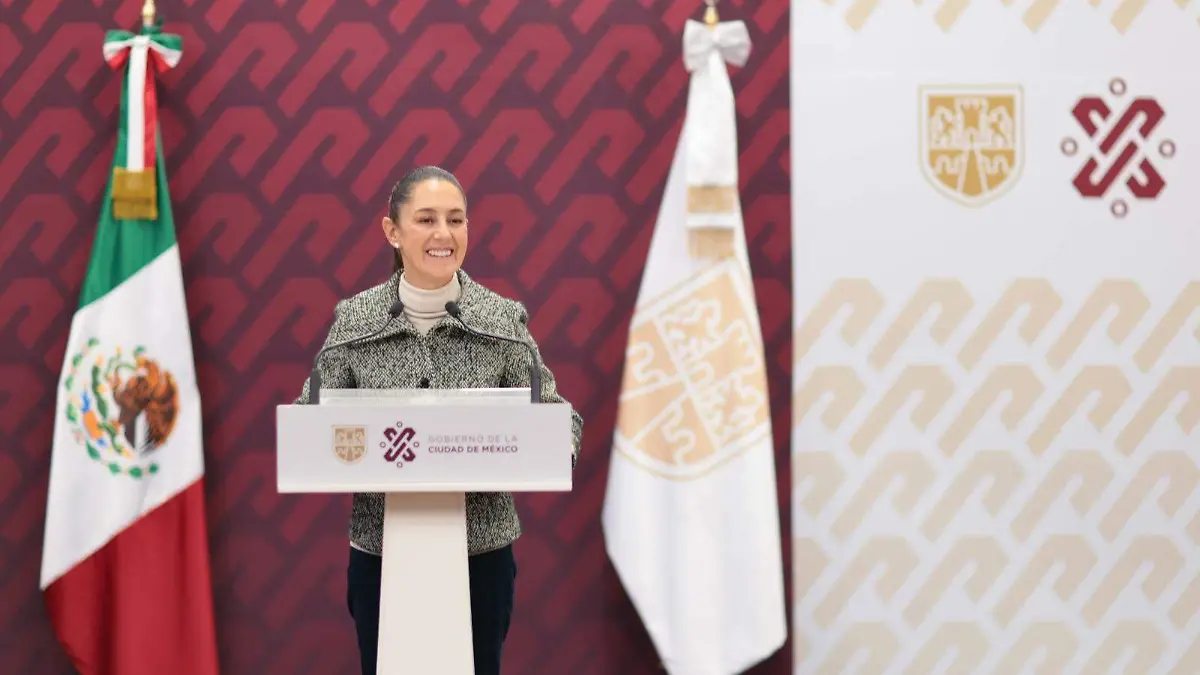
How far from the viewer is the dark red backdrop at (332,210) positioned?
3414 mm

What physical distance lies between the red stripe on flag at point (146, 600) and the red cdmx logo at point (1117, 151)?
280cm

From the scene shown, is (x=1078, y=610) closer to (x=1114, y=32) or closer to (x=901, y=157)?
(x=901, y=157)

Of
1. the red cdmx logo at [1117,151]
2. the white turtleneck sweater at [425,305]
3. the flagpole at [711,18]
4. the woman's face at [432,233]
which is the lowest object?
the white turtleneck sweater at [425,305]

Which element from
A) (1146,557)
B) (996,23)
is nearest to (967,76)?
(996,23)

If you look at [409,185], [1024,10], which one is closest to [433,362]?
[409,185]

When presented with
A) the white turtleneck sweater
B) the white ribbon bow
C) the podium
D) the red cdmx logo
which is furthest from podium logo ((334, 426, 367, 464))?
the red cdmx logo

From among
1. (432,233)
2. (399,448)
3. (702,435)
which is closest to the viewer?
(399,448)

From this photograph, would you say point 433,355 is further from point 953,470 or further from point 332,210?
point 953,470

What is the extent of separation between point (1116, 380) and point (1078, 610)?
0.70 m

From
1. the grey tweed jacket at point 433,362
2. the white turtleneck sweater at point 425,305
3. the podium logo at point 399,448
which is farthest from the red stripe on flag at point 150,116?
the podium logo at point 399,448

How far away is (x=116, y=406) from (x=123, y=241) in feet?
1.56

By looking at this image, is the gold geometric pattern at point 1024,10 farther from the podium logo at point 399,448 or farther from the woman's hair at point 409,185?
the podium logo at point 399,448

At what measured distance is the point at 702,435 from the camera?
315 cm

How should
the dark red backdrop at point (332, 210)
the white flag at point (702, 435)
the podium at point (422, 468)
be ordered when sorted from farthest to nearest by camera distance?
1. the dark red backdrop at point (332, 210)
2. the white flag at point (702, 435)
3. the podium at point (422, 468)
